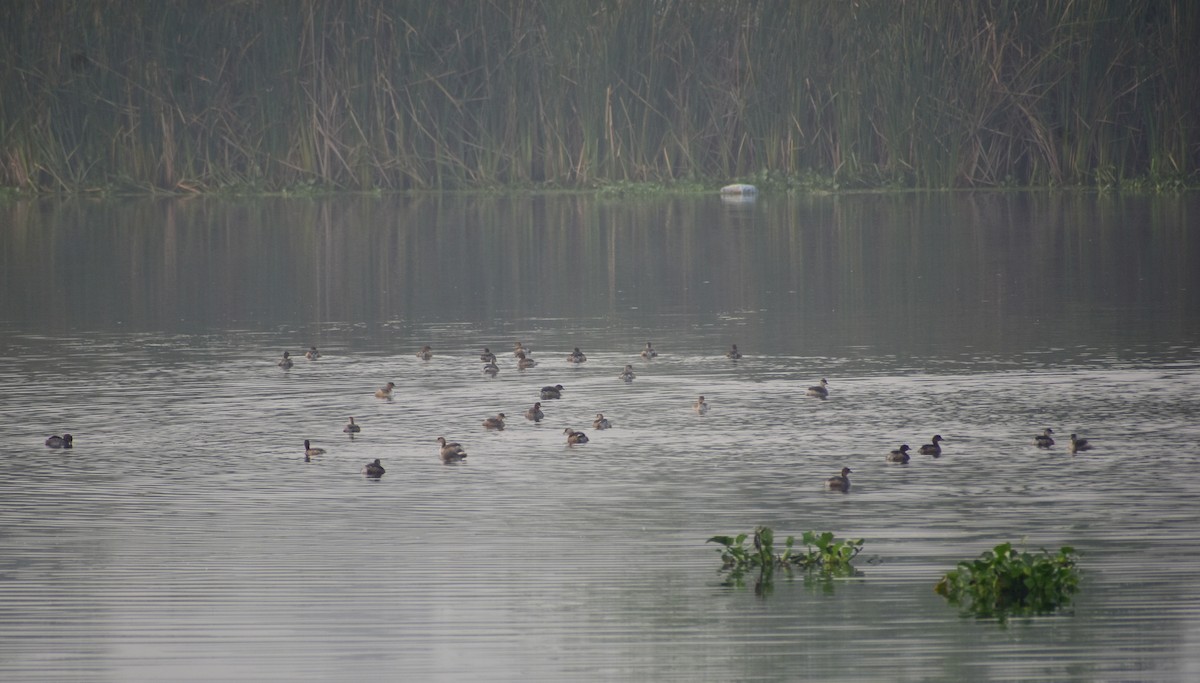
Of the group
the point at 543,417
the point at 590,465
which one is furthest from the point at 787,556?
the point at 543,417

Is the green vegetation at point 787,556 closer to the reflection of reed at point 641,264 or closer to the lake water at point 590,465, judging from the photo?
the lake water at point 590,465

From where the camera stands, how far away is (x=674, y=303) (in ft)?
76.4

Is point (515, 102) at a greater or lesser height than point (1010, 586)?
greater

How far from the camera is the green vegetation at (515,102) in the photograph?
40688mm

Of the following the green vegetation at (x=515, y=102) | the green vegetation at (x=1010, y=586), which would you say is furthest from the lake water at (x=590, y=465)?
the green vegetation at (x=515, y=102)

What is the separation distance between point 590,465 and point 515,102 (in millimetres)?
30326

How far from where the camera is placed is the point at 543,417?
14.8 meters

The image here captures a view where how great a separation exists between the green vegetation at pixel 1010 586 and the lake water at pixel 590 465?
0.36 ft

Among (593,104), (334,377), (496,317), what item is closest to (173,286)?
(496,317)

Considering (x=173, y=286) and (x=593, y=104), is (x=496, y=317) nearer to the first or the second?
(x=173, y=286)

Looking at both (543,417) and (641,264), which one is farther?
(641,264)

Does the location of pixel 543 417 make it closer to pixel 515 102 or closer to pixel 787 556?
pixel 787 556

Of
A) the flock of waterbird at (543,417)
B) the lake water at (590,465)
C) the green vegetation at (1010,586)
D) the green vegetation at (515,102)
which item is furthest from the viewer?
the green vegetation at (515,102)

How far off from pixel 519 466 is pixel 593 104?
29.5m
